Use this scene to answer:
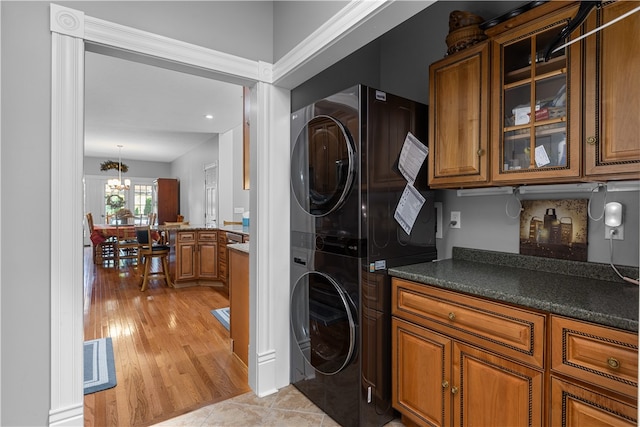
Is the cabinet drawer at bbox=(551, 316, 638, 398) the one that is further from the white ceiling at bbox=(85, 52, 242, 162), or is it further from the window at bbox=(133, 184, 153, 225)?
the window at bbox=(133, 184, 153, 225)

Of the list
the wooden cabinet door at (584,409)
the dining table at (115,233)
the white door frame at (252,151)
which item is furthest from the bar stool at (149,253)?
the wooden cabinet door at (584,409)

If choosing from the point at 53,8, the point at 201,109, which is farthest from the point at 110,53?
the point at 201,109

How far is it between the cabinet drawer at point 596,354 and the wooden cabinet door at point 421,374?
468 mm

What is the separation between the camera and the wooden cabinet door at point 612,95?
49.4 inches

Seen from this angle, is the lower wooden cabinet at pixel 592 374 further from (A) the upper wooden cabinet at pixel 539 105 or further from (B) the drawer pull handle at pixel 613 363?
(A) the upper wooden cabinet at pixel 539 105

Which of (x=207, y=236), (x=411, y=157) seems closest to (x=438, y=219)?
(x=411, y=157)

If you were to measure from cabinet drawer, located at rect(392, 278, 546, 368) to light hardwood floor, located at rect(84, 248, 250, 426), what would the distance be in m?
1.33

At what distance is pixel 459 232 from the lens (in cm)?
224

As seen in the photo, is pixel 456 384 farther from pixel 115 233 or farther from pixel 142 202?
pixel 142 202

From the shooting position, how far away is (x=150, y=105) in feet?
16.4

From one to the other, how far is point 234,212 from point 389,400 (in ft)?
16.7

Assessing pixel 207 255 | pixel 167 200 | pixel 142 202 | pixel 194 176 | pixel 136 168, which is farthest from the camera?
pixel 142 202

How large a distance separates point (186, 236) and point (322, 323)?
376 cm

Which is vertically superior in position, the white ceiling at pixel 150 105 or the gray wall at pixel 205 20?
the white ceiling at pixel 150 105
